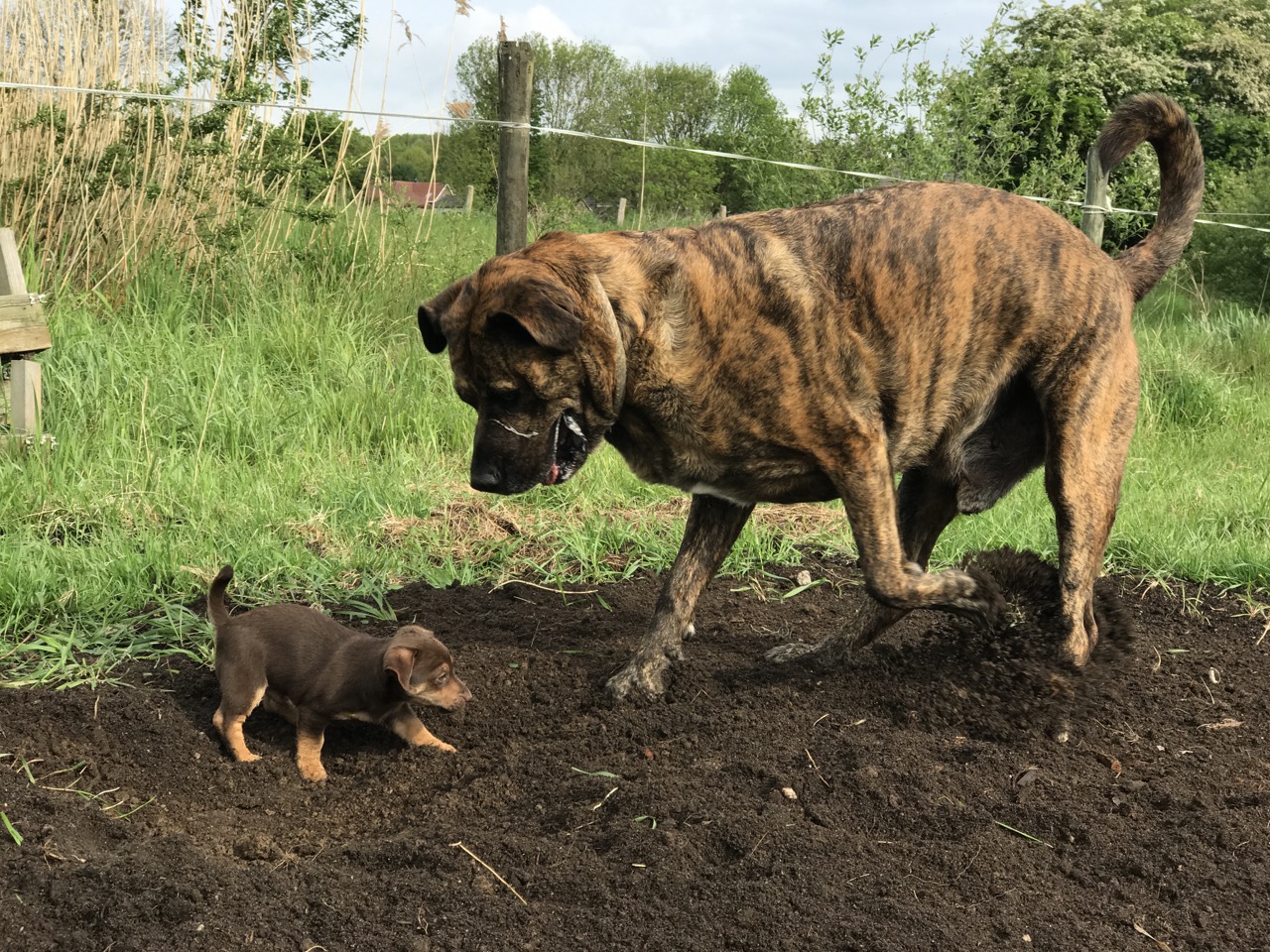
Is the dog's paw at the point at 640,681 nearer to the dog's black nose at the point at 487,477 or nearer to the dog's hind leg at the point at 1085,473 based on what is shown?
the dog's black nose at the point at 487,477

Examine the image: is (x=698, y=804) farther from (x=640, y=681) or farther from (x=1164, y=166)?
(x=1164, y=166)

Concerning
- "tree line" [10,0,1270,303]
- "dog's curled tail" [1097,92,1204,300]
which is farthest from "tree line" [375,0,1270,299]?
"dog's curled tail" [1097,92,1204,300]

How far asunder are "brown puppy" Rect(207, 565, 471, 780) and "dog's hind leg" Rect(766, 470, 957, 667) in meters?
1.37

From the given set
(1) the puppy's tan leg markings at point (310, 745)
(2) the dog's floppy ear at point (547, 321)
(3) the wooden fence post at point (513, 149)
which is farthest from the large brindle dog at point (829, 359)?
(3) the wooden fence post at point (513, 149)

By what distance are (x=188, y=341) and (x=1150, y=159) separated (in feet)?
39.3

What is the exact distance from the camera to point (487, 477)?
3.67 m

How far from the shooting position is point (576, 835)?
3088 mm

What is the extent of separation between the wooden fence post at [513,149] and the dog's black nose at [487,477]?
398 centimetres

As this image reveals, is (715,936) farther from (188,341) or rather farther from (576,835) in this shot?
(188,341)

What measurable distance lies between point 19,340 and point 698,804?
192 inches

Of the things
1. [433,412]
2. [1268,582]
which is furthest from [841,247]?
[433,412]

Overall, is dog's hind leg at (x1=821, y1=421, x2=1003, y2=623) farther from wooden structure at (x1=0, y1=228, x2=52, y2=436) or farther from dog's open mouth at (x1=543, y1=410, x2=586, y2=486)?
wooden structure at (x1=0, y1=228, x2=52, y2=436)

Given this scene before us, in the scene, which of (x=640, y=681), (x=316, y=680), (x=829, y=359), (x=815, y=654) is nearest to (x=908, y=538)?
(x=815, y=654)

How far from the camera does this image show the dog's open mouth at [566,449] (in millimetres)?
3656
